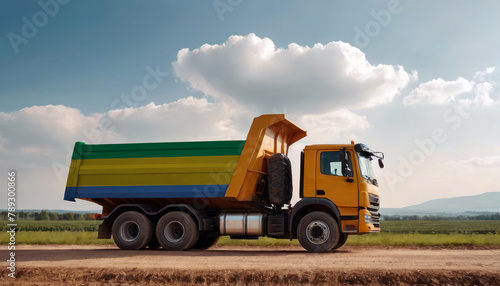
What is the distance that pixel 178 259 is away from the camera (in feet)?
36.6

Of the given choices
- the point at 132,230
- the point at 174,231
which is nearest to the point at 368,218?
the point at 174,231

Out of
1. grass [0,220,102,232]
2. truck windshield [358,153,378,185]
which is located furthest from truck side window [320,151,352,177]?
grass [0,220,102,232]

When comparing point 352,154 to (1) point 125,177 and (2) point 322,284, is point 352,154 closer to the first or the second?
(2) point 322,284

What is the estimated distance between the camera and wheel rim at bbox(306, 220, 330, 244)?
12.8 m

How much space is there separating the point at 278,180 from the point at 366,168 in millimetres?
2608

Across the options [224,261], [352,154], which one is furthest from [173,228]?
[352,154]

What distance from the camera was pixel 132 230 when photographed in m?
14.5

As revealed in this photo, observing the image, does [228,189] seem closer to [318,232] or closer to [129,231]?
[318,232]

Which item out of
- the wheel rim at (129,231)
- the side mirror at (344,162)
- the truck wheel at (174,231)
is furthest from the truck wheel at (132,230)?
the side mirror at (344,162)

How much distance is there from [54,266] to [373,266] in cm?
683

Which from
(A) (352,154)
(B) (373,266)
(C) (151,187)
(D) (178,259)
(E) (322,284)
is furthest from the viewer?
(C) (151,187)

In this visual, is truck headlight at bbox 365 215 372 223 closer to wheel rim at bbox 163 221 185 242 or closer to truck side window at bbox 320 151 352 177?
truck side window at bbox 320 151 352 177

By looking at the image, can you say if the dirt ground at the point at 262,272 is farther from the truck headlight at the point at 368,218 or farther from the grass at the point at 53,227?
the grass at the point at 53,227

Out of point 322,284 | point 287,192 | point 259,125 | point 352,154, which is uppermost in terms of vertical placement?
point 259,125
